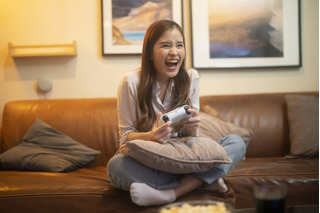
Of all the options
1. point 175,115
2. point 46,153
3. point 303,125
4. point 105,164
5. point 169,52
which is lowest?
point 105,164

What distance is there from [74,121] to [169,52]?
3.29ft

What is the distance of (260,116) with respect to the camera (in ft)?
8.23

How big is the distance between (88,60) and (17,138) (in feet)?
2.66

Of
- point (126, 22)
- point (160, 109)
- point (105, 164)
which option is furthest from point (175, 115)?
point (126, 22)

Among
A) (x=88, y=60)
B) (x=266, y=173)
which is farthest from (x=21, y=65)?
(x=266, y=173)

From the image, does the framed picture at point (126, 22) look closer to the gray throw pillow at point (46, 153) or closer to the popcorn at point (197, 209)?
the gray throw pillow at point (46, 153)

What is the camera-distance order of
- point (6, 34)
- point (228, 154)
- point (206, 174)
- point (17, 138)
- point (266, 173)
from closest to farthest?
point (206, 174)
point (228, 154)
point (266, 173)
point (17, 138)
point (6, 34)

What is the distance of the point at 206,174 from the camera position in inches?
61.9

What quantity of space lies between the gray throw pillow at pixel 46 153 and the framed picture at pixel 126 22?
813 millimetres

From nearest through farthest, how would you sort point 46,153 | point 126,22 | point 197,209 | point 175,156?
point 197,209, point 175,156, point 46,153, point 126,22

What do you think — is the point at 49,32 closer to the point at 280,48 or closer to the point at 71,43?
the point at 71,43

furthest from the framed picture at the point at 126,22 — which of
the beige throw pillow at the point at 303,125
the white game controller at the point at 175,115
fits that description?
the white game controller at the point at 175,115

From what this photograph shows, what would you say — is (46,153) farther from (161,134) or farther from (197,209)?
(197,209)

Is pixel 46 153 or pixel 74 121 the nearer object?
pixel 46 153
